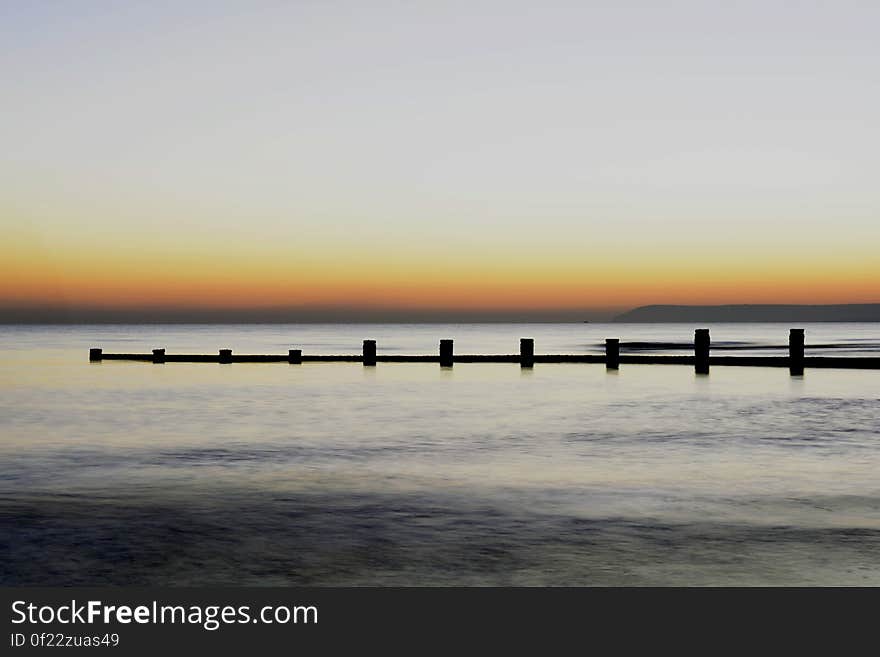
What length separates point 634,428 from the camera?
1753cm

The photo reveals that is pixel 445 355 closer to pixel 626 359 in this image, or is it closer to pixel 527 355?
pixel 527 355

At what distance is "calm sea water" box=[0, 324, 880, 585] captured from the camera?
23.5 feet

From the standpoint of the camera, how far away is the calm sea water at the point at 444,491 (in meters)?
7.16

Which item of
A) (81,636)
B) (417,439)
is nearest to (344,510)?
(81,636)

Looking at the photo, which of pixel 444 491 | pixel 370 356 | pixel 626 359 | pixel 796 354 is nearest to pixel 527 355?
pixel 626 359

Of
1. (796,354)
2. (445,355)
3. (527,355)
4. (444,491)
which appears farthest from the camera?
(445,355)

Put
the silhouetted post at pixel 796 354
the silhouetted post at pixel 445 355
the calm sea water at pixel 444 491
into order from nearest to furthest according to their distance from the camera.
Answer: the calm sea water at pixel 444 491 → the silhouetted post at pixel 796 354 → the silhouetted post at pixel 445 355

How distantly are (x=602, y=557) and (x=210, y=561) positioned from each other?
2.74 meters

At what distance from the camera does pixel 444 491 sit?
1067 centimetres

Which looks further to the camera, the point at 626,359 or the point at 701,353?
the point at 626,359

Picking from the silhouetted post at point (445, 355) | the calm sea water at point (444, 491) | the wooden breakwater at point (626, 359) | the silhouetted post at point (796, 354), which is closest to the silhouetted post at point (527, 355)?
the wooden breakwater at point (626, 359)

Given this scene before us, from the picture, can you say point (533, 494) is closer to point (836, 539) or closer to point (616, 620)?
point (836, 539)

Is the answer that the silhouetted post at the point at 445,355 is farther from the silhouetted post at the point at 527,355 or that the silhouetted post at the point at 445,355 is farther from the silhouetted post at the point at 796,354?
the silhouetted post at the point at 796,354

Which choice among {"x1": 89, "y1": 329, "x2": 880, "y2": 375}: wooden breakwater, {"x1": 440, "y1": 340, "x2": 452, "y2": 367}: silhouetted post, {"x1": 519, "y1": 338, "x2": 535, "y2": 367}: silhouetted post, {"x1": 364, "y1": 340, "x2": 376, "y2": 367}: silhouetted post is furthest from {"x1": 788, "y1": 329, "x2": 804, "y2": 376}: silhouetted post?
{"x1": 364, "y1": 340, "x2": 376, "y2": 367}: silhouetted post
